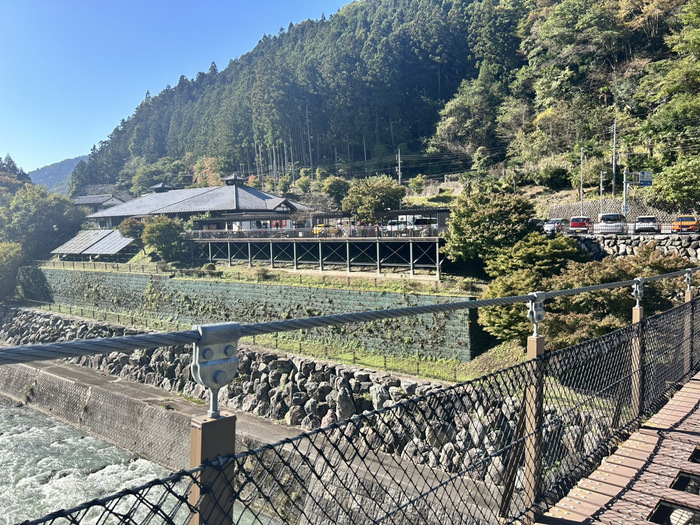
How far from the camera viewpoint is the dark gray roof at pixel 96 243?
3291 cm

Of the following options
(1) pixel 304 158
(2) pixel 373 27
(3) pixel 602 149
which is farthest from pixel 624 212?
(2) pixel 373 27

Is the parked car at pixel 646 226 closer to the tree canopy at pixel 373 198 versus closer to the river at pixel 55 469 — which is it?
the tree canopy at pixel 373 198

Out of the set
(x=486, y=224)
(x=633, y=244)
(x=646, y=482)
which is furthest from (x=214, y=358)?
(x=633, y=244)

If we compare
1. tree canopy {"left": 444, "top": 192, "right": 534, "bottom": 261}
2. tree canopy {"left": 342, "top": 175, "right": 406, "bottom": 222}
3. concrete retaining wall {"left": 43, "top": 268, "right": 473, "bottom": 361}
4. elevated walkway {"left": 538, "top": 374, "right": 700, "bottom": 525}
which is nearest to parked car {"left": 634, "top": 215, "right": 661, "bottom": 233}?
tree canopy {"left": 444, "top": 192, "right": 534, "bottom": 261}

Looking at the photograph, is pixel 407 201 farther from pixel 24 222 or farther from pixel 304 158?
pixel 24 222

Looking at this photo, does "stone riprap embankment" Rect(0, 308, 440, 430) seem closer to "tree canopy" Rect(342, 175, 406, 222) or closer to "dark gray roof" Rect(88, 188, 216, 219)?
"tree canopy" Rect(342, 175, 406, 222)

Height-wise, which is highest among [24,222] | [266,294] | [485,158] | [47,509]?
[485,158]

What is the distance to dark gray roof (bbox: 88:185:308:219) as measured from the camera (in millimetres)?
32438

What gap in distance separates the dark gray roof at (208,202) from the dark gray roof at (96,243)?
2602 millimetres

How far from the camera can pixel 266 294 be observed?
20828 mm

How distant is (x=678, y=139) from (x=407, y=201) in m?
18.5

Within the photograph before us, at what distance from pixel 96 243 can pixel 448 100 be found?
45997mm

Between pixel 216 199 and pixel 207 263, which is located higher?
pixel 216 199

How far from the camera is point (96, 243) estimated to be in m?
35.2
